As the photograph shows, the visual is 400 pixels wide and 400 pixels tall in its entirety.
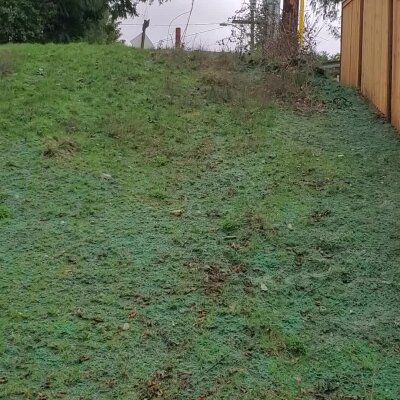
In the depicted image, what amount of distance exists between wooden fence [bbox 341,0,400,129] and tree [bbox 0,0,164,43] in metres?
6.77

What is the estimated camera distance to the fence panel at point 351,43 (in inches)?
309

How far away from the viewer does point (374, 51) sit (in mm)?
6871

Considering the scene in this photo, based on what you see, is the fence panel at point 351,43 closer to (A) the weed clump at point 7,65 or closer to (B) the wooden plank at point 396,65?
(B) the wooden plank at point 396,65

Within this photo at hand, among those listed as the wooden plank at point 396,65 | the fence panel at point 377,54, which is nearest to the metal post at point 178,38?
the fence panel at point 377,54

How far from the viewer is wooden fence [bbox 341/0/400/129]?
611 centimetres

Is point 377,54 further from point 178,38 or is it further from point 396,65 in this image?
point 178,38

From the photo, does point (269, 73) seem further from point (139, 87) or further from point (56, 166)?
point (56, 166)

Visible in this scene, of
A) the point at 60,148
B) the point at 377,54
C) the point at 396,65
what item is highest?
the point at 377,54

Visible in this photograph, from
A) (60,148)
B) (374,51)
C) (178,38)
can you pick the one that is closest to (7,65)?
(60,148)

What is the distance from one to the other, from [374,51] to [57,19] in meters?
8.63

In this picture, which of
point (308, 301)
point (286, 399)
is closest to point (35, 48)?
point (308, 301)

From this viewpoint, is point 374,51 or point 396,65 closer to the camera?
point 396,65

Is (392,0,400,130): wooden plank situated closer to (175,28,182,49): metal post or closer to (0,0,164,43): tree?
(175,28,182,49): metal post

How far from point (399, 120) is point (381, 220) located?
2.09 metres
